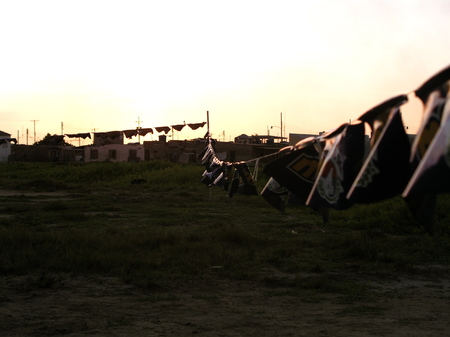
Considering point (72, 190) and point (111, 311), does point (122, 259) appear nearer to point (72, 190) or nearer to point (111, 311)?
point (111, 311)

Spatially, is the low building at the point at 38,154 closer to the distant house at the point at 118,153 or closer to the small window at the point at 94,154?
the small window at the point at 94,154

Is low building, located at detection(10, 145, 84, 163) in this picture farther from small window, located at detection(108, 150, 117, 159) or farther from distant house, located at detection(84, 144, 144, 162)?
small window, located at detection(108, 150, 117, 159)

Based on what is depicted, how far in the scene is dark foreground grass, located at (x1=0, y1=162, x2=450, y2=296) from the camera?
11.1 m

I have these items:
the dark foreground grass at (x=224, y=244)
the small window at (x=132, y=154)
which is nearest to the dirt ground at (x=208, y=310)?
the dark foreground grass at (x=224, y=244)

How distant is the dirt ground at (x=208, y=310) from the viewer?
7.73 metres

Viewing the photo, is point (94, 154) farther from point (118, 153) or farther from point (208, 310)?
point (208, 310)

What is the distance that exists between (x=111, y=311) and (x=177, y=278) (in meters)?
2.02

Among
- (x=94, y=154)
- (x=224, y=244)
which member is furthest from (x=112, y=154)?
(x=224, y=244)

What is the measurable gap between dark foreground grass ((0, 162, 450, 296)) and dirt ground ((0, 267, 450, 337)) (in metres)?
0.46

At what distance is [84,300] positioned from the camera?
30.4ft

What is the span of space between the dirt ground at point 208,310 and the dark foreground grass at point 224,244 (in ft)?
1.51

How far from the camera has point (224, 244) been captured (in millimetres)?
13727

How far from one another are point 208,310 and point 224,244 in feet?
16.4

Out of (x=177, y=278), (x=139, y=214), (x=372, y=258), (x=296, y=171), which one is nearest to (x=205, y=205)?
(x=139, y=214)
